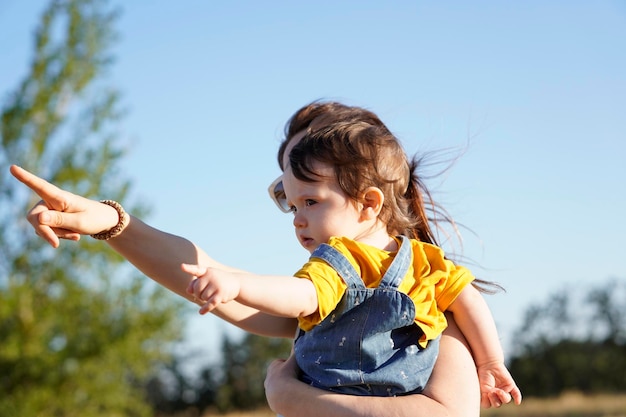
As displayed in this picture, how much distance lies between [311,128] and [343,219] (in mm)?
513

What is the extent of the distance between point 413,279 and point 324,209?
12.7 inches

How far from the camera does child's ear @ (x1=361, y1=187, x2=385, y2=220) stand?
237 cm

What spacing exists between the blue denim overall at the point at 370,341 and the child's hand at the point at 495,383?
8.9 inches

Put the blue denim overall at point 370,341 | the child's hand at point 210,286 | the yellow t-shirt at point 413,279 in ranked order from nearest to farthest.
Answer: the child's hand at point 210,286 < the yellow t-shirt at point 413,279 < the blue denim overall at point 370,341

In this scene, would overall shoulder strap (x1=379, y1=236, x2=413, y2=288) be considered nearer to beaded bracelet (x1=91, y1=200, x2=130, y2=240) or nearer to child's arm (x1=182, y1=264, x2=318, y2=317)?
child's arm (x1=182, y1=264, x2=318, y2=317)

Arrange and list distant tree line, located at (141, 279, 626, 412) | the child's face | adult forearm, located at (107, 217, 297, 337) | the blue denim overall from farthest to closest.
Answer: distant tree line, located at (141, 279, 626, 412) → adult forearm, located at (107, 217, 297, 337) → the child's face → the blue denim overall

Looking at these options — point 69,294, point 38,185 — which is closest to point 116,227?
point 38,185

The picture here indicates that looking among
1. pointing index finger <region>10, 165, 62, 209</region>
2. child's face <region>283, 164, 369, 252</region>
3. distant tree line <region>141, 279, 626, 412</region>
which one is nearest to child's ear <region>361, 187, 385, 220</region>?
child's face <region>283, 164, 369, 252</region>

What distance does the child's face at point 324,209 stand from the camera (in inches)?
91.2

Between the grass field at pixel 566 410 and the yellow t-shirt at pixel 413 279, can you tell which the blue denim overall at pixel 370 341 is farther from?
the grass field at pixel 566 410

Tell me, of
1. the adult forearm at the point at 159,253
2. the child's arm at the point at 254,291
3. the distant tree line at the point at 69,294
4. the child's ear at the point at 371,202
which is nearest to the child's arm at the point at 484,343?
the child's ear at the point at 371,202

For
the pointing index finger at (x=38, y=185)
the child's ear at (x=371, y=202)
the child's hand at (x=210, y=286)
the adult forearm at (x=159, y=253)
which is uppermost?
the pointing index finger at (x=38, y=185)

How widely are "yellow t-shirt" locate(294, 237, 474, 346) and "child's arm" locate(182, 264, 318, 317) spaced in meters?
0.07

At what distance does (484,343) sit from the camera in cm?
243
